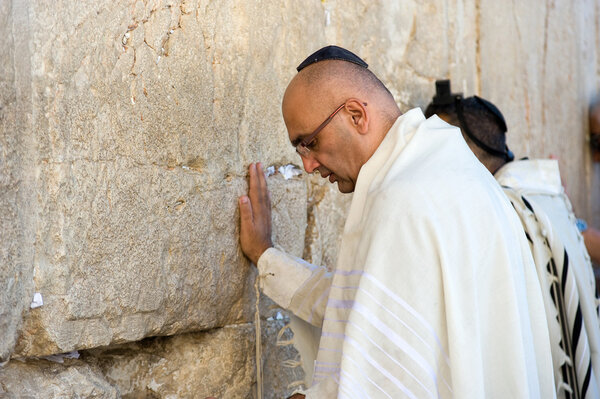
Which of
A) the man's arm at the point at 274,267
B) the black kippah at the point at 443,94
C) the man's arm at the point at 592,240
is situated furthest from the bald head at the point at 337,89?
the man's arm at the point at 592,240

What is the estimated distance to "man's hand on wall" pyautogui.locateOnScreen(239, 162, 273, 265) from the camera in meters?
2.40

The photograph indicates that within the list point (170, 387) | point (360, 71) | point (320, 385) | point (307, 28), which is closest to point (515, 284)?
point (320, 385)

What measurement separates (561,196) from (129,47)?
6.32 feet

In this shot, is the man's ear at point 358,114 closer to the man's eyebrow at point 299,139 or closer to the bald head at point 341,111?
the bald head at point 341,111

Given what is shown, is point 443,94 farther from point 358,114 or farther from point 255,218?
point 358,114

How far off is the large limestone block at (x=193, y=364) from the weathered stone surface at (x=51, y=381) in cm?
11

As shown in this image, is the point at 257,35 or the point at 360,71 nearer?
the point at 360,71

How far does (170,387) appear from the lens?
91.7 inches

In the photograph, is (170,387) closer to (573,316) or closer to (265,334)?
(265,334)

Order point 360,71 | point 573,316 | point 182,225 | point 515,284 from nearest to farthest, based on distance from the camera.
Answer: point 515,284 < point 360,71 < point 182,225 < point 573,316

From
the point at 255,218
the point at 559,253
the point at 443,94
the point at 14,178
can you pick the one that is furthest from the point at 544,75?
the point at 14,178

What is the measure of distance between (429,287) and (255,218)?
0.88 meters

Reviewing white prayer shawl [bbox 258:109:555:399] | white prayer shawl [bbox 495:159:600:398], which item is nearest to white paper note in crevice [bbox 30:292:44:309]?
white prayer shawl [bbox 258:109:555:399]

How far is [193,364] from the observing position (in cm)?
238
